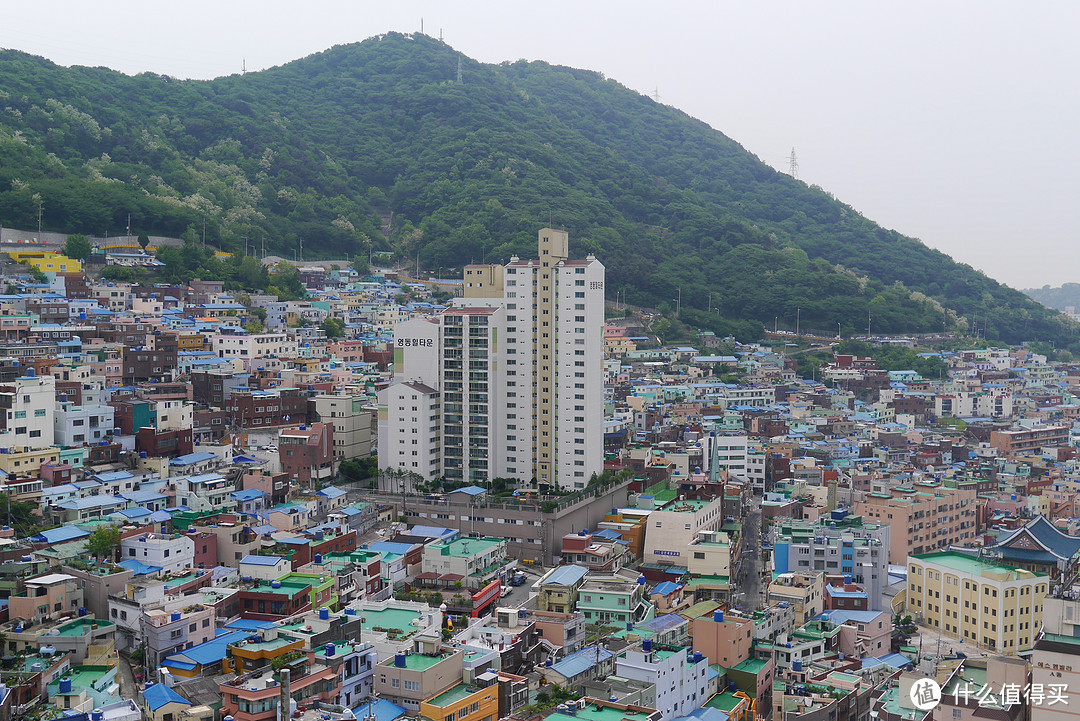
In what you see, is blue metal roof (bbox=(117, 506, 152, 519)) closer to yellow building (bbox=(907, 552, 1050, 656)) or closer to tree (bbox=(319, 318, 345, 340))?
yellow building (bbox=(907, 552, 1050, 656))

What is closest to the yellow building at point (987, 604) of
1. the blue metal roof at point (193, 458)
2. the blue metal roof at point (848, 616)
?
the blue metal roof at point (848, 616)

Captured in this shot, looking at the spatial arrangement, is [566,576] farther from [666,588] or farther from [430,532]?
[430,532]

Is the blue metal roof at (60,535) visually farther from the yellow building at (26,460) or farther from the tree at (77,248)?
the tree at (77,248)

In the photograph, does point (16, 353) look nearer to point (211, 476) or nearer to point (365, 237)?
point (211, 476)

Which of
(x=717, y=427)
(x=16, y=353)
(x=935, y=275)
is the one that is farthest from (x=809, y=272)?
(x=16, y=353)

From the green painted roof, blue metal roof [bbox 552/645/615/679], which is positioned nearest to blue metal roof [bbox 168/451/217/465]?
blue metal roof [bbox 552/645/615/679]
